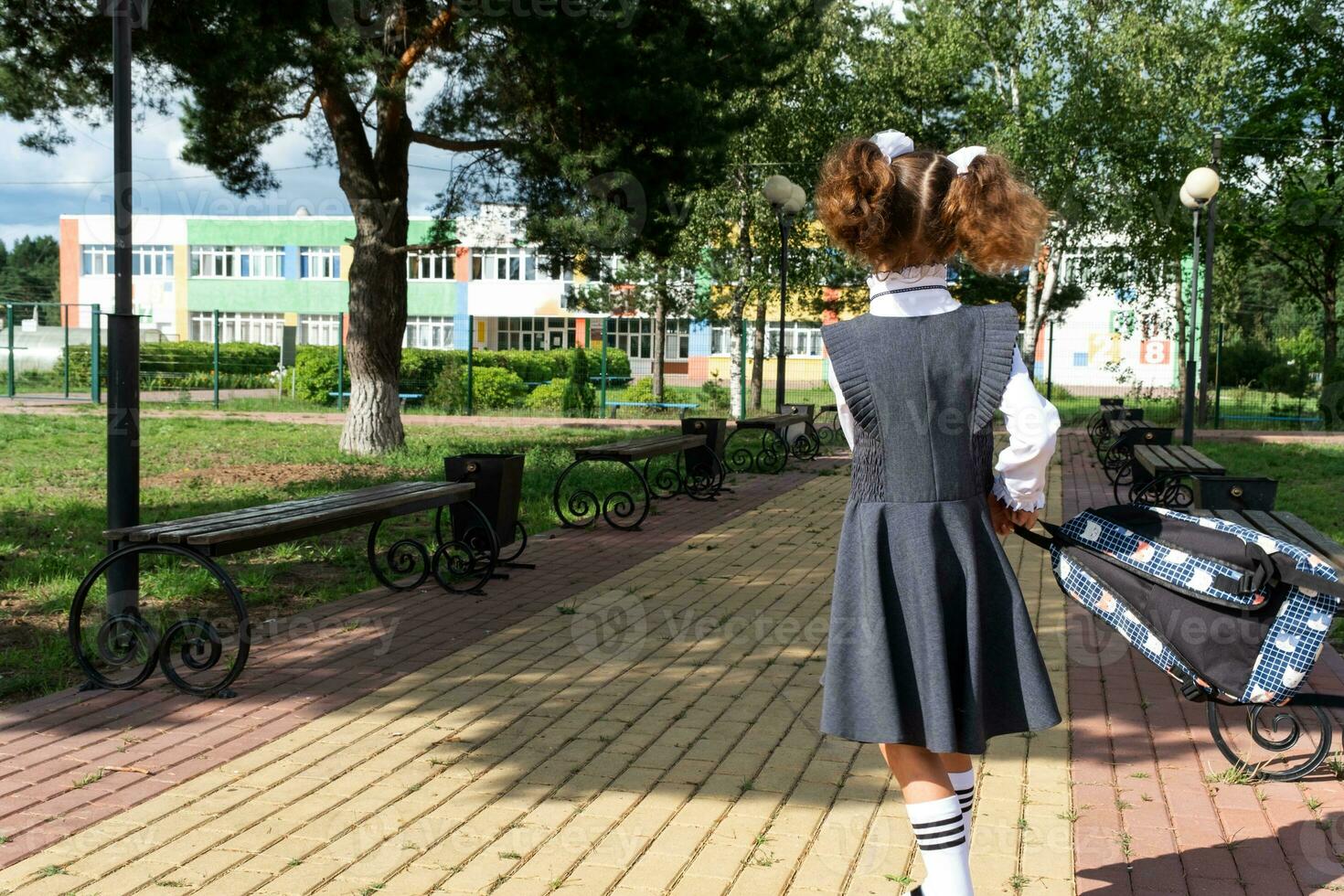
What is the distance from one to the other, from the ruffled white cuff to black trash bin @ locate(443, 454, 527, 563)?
477 cm

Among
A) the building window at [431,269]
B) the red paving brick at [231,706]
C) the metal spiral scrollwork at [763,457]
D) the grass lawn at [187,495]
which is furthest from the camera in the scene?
the building window at [431,269]

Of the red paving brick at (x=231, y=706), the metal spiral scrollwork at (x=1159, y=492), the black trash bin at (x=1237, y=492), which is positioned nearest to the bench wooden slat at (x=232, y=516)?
the red paving brick at (x=231, y=706)

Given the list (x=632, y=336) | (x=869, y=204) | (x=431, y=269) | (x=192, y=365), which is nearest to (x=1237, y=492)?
(x=869, y=204)

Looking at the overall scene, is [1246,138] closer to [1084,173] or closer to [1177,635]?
[1084,173]

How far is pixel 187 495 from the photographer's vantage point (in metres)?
9.91

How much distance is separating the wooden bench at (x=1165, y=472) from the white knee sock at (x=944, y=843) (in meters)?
6.13

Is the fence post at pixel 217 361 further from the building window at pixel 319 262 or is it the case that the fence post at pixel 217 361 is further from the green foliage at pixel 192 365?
the building window at pixel 319 262

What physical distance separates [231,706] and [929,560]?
122 inches

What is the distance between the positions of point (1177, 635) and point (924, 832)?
42.1 inches

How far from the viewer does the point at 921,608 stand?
238 centimetres

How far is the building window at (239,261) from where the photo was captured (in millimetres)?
53500

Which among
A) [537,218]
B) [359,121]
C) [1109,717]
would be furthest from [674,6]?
[1109,717]

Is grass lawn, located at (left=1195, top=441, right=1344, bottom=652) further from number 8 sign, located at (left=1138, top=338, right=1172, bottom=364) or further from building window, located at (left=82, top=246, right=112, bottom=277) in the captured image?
building window, located at (left=82, top=246, right=112, bottom=277)

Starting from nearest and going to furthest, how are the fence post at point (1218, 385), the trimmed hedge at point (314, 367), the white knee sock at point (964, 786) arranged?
Answer: the white knee sock at point (964, 786) → the fence post at point (1218, 385) → the trimmed hedge at point (314, 367)
